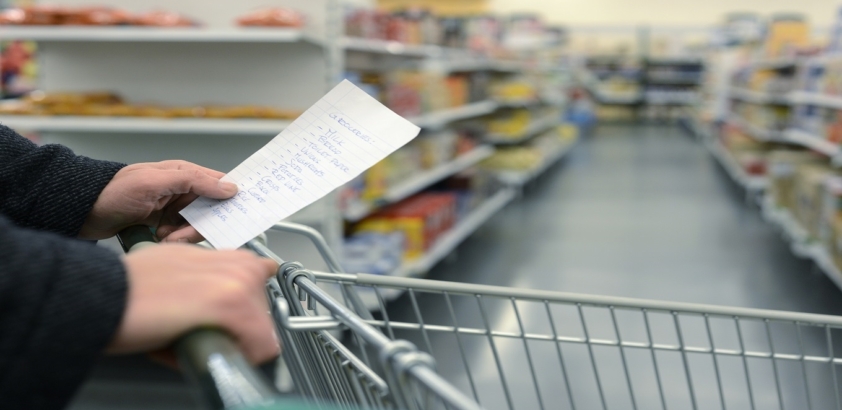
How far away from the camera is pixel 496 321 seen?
144 inches

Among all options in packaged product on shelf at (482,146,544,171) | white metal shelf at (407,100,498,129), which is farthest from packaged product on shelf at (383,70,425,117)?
packaged product on shelf at (482,146,544,171)

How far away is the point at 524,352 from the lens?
10.6ft

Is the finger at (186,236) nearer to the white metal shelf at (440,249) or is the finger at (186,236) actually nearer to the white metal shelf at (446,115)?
the white metal shelf at (440,249)

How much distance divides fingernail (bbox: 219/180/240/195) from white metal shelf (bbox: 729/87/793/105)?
270 inches

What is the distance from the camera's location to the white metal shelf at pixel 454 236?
4.10m

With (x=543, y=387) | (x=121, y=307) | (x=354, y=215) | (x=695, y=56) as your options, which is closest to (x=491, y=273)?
(x=354, y=215)

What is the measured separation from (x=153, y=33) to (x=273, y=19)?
473 millimetres

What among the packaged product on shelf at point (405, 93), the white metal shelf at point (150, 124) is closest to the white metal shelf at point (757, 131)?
the packaged product on shelf at point (405, 93)

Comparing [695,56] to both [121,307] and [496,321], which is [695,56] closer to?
[496,321]

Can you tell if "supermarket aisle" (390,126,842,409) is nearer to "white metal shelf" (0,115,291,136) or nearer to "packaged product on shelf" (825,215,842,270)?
"packaged product on shelf" (825,215,842,270)

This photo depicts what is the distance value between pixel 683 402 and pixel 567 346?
2.43ft

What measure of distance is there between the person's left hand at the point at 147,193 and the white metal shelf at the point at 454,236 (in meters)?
2.72

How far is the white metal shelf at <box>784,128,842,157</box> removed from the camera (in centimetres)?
485

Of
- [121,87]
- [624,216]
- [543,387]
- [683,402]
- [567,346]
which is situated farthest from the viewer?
[624,216]
